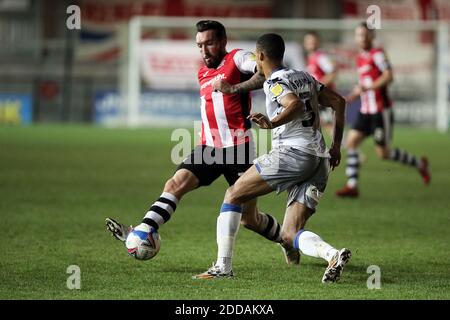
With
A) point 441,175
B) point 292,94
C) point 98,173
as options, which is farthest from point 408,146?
point 292,94

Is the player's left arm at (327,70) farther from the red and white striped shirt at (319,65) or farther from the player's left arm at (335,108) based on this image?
the player's left arm at (335,108)

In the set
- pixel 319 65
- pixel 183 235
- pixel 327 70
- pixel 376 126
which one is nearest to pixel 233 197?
pixel 183 235

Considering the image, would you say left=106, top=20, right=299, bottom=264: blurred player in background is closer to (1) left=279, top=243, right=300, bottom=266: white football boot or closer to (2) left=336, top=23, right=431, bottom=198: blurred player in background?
(1) left=279, top=243, right=300, bottom=266: white football boot

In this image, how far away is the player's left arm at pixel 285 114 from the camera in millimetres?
7816

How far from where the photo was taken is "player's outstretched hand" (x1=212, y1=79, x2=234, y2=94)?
344 inches

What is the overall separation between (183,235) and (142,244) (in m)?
2.61

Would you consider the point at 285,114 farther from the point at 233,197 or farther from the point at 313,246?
the point at 313,246

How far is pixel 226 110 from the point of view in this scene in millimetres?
9281

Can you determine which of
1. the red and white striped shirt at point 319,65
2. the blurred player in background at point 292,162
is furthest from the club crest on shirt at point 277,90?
the red and white striped shirt at point 319,65

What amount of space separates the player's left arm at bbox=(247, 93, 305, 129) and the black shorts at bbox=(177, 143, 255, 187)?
110 centimetres

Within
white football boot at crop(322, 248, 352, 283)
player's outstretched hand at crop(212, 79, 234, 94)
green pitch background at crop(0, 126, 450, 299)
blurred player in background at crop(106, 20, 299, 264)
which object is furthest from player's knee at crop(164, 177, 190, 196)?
white football boot at crop(322, 248, 352, 283)

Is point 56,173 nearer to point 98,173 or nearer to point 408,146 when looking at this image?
point 98,173
